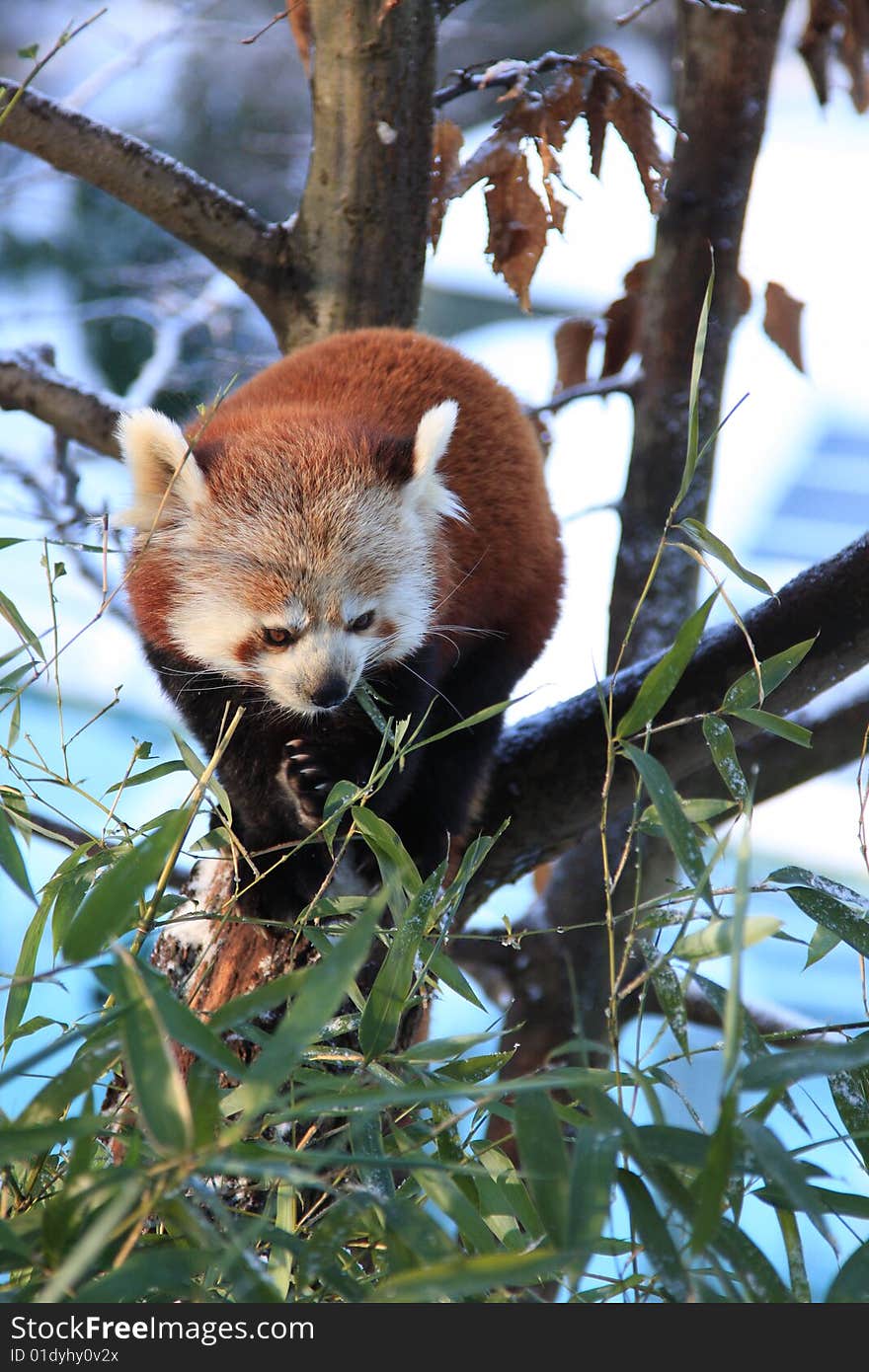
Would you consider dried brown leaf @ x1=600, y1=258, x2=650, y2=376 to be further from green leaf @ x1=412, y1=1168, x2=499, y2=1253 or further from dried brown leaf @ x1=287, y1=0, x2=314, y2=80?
green leaf @ x1=412, y1=1168, x2=499, y2=1253

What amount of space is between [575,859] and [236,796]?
46.2 inches

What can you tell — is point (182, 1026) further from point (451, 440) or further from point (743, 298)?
point (743, 298)

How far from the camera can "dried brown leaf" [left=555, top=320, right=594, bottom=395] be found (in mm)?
2709

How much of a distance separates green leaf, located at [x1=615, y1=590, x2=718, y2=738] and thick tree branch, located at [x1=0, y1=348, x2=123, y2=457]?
149cm

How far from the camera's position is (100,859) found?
1197 millimetres

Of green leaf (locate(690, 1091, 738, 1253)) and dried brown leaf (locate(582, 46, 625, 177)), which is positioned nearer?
green leaf (locate(690, 1091, 738, 1253))

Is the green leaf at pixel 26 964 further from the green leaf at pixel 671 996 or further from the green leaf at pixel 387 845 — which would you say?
the green leaf at pixel 671 996

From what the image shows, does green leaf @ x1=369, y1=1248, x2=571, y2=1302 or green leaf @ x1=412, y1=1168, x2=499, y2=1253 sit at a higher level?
green leaf @ x1=412, y1=1168, x2=499, y2=1253

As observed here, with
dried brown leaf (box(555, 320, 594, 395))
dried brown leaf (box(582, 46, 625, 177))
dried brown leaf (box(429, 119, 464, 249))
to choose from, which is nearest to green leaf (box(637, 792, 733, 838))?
dried brown leaf (box(582, 46, 625, 177))

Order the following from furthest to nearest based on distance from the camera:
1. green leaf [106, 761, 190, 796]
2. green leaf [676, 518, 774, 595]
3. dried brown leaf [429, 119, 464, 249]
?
1. dried brown leaf [429, 119, 464, 249]
2. green leaf [106, 761, 190, 796]
3. green leaf [676, 518, 774, 595]

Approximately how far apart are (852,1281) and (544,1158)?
283 millimetres

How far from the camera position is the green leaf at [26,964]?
3.64ft
